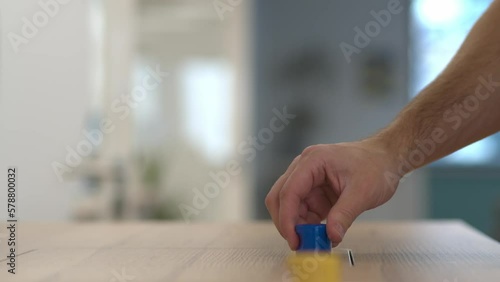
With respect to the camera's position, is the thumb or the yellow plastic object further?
the thumb

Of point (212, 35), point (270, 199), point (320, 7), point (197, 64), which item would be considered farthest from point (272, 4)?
point (270, 199)

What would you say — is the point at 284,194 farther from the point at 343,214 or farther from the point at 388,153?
the point at 388,153

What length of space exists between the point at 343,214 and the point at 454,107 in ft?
1.10

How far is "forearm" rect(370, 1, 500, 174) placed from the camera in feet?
3.92

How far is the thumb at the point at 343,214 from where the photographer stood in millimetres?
994

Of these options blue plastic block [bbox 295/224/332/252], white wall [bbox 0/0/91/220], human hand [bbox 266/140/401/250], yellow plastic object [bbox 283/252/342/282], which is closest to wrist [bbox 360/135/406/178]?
human hand [bbox 266/140/401/250]

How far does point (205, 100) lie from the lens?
20.1 feet

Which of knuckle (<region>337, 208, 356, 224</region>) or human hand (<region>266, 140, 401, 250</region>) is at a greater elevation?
human hand (<region>266, 140, 401, 250</region>)

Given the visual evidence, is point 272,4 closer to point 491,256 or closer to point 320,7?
point 320,7

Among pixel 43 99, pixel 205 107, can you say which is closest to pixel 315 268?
pixel 43 99

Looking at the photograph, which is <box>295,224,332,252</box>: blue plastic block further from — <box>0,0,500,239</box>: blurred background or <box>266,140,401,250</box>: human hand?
<box>0,0,500,239</box>: blurred background

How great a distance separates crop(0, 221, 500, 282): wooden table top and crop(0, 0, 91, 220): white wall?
64cm

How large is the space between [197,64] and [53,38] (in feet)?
12.2

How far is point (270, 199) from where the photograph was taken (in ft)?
3.76
